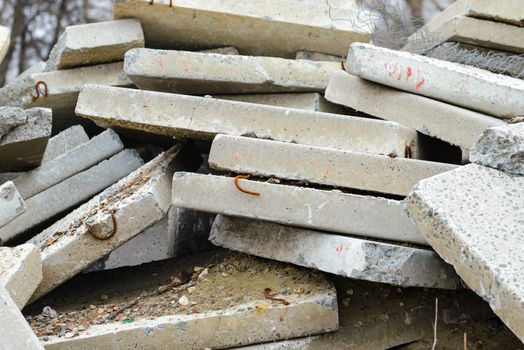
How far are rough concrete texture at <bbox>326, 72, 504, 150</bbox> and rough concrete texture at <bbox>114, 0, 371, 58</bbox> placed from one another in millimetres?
776

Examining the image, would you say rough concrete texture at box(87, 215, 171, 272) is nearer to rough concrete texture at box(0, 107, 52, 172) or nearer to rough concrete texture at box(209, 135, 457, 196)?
rough concrete texture at box(0, 107, 52, 172)

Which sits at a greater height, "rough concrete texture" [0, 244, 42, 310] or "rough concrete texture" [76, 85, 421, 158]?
"rough concrete texture" [76, 85, 421, 158]

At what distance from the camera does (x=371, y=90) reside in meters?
3.83

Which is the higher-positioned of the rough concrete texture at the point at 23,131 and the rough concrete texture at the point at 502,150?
the rough concrete texture at the point at 502,150

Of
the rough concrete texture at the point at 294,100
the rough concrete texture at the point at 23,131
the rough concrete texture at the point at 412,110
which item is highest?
the rough concrete texture at the point at 412,110

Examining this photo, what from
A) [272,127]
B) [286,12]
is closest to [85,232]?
[272,127]

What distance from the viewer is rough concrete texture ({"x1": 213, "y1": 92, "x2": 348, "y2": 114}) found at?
430 centimetres

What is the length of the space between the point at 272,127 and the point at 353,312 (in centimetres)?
84

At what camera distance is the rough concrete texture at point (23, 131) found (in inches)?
162

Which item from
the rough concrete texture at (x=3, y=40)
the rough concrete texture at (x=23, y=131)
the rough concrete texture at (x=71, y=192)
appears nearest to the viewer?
the rough concrete texture at (x=23, y=131)

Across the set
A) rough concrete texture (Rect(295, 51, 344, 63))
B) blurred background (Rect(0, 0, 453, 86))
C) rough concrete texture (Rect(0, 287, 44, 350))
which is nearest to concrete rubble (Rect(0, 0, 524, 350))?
rough concrete texture (Rect(0, 287, 44, 350))

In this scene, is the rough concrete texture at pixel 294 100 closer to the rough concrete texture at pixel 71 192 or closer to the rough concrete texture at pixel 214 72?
the rough concrete texture at pixel 214 72

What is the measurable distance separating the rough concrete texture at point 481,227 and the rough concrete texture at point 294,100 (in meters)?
1.42

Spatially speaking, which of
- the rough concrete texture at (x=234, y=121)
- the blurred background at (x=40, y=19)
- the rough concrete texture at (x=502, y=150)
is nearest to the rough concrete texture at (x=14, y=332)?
the rough concrete texture at (x=234, y=121)
